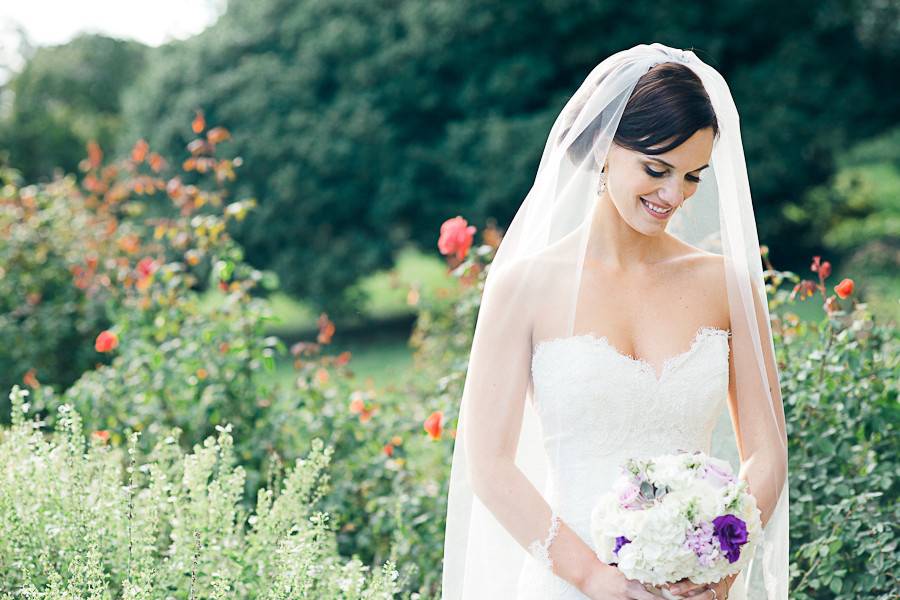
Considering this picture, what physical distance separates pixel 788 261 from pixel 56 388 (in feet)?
36.3

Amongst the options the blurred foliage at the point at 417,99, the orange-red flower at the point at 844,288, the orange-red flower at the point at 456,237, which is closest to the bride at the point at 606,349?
the orange-red flower at the point at 844,288

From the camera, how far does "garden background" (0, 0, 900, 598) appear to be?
3.29m

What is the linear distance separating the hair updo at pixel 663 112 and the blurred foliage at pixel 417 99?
381 inches

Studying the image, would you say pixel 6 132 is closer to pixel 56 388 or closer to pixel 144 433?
pixel 56 388

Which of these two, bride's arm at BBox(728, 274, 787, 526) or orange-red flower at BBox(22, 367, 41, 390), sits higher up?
orange-red flower at BBox(22, 367, 41, 390)

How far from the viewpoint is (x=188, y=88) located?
13.0 meters

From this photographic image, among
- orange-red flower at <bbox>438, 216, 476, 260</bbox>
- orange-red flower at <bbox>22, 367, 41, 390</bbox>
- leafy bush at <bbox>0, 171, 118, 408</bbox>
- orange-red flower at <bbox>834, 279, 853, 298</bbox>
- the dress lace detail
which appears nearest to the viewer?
the dress lace detail

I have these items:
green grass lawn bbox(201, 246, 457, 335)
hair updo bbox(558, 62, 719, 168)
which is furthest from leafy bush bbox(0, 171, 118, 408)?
green grass lawn bbox(201, 246, 457, 335)

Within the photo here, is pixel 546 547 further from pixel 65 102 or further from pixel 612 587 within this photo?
pixel 65 102

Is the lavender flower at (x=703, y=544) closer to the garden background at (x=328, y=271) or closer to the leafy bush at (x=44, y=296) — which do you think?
the garden background at (x=328, y=271)

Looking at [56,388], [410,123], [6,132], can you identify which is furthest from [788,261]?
[6,132]

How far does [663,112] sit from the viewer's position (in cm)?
251

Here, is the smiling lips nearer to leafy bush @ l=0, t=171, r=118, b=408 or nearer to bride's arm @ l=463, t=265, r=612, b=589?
bride's arm @ l=463, t=265, r=612, b=589

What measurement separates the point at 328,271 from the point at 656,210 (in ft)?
33.2
